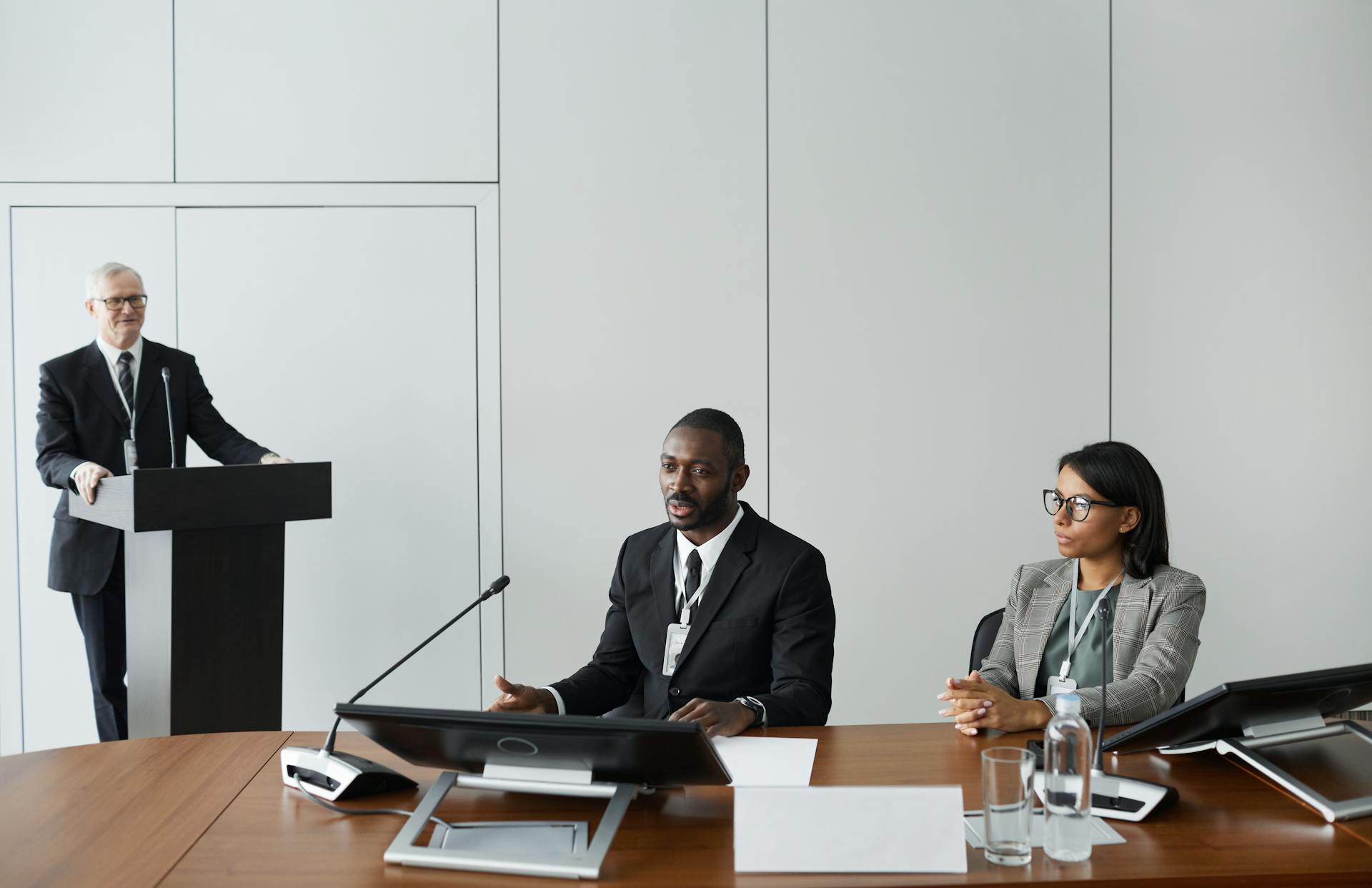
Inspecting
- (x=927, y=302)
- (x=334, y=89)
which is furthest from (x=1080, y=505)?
(x=334, y=89)

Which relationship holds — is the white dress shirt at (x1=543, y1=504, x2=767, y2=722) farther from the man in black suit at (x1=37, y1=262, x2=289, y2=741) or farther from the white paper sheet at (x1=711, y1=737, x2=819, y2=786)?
the man in black suit at (x1=37, y1=262, x2=289, y2=741)

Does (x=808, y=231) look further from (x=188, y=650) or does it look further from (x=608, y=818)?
(x=608, y=818)

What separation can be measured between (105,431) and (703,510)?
8.06ft

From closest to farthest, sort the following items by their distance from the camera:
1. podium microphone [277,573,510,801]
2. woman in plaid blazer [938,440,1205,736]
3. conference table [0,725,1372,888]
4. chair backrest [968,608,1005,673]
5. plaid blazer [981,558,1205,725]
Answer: conference table [0,725,1372,888] < podium microphone [277,573,510,801] < plaid blazer [981,558,1205,725] < woman in plaid blazer [938,440,1205,736] < chair backrest [968,608,1005,673]

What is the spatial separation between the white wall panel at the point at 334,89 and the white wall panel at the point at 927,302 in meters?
1.29

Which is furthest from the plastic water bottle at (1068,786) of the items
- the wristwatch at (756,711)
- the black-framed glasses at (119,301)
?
the black-framed glasses at (119,301)

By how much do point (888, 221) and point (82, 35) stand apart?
338cm

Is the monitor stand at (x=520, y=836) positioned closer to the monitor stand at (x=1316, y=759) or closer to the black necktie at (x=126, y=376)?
the monitor stand at (x=1316, y=759)

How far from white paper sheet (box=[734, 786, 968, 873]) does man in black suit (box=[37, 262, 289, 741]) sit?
2743mm

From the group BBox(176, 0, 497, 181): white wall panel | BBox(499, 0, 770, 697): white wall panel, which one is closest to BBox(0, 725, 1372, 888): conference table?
BBox(499, 0, 770, 697): white wall panel

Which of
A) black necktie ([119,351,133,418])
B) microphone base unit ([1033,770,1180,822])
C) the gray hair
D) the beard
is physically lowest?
microphone base unit ([1033,770,1180,822])

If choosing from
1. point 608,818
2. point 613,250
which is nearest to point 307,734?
point 608,818

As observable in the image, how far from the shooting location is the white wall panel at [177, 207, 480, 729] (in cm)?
437

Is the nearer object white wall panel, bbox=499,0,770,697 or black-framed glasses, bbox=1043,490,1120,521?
black-framed glasses, bbox=1043,490,1120,521
